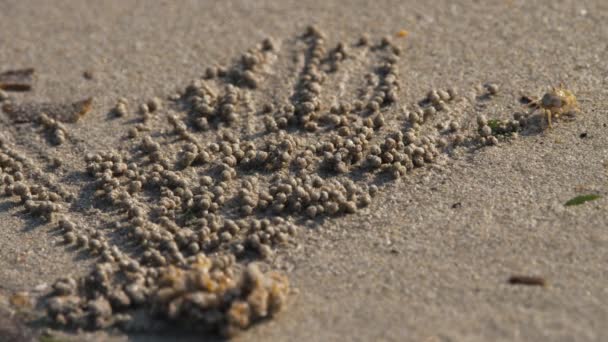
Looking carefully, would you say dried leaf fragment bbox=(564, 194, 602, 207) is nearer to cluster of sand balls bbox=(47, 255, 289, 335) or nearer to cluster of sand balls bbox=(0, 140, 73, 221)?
cluster of sand balls bbox=(47, 255, 289, 335)

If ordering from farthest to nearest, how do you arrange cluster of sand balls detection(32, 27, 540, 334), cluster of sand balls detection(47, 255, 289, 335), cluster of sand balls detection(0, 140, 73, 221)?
1. cluster of sand balls detection(0, 140, 73, 221)
2. cluster of sand balls detection(32, 27, 540, 334)
3. cluster of sand balls detection(47, 255, 289, 335)

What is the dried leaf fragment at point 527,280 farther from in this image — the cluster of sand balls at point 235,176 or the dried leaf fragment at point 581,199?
the cluster of sand balls at point 235,176

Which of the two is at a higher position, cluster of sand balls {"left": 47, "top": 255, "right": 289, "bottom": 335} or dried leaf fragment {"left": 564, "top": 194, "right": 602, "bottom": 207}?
dried leaf fragment {"left": 564, "top": 194, "right": 602, "bottom": 207}

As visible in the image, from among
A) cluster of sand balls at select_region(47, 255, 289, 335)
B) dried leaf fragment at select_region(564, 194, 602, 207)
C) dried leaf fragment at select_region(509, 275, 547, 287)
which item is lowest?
cluster of sand balls at select_region(47, 255, 289, 335)

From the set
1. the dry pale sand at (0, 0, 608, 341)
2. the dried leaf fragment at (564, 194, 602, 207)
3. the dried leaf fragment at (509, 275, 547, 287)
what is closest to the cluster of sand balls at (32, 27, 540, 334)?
the dry pale sand at (0, 0, 608, 341)

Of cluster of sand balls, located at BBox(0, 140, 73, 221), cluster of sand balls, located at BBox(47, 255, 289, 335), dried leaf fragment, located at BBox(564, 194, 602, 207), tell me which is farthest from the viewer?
cluster of sand balls, located at BBox(0, 140, 73, 221)

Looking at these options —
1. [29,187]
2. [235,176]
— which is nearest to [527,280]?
[235,176]

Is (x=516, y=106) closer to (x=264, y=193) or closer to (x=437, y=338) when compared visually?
(x=264, y=193)

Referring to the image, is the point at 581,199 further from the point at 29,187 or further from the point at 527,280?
the point at 29,187
